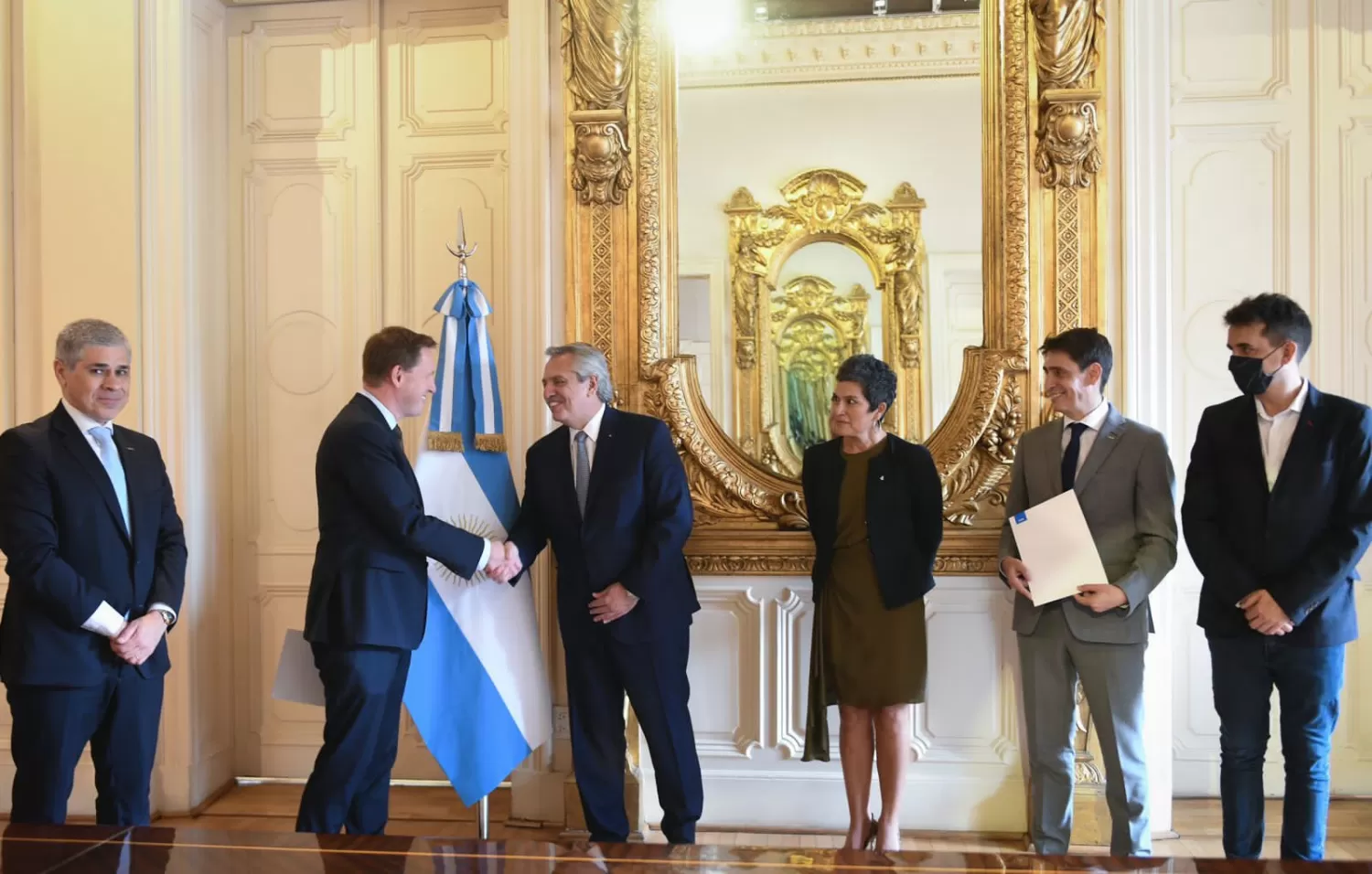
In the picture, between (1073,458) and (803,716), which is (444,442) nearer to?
(803,716)

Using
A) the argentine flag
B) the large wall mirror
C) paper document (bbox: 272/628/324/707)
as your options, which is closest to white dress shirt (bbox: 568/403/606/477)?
the argentine flag

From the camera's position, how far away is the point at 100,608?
2648mm

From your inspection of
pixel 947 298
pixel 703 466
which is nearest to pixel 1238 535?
pixel 947 298

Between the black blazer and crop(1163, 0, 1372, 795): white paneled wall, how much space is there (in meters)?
1.38

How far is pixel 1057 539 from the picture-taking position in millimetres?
2990

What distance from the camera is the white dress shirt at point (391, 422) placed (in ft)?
10.2

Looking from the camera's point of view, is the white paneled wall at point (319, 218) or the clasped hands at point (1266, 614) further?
the white paneled wall at point (319, 218)

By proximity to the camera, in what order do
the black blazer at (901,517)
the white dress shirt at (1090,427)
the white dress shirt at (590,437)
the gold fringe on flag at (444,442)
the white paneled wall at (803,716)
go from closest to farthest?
the white dress shirt at (1090,427), the black blazer at (901,517), the white dress shirt at (590,437), the gold fringe on flag at (444,442), the white paneled wall at (803,716)

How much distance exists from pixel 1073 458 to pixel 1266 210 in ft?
5.70

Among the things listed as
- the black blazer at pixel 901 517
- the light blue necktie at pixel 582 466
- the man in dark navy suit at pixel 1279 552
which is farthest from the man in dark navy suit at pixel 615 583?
the man in dark navy suit at pixel 1279 552

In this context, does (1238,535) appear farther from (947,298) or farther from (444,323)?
(444,323)

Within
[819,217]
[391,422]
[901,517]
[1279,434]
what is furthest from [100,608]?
[1279,434]

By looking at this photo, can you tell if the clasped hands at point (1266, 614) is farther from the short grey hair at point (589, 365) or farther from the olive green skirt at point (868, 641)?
the short grey hair at point (589, 365)

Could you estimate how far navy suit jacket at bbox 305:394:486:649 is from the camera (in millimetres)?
2957
